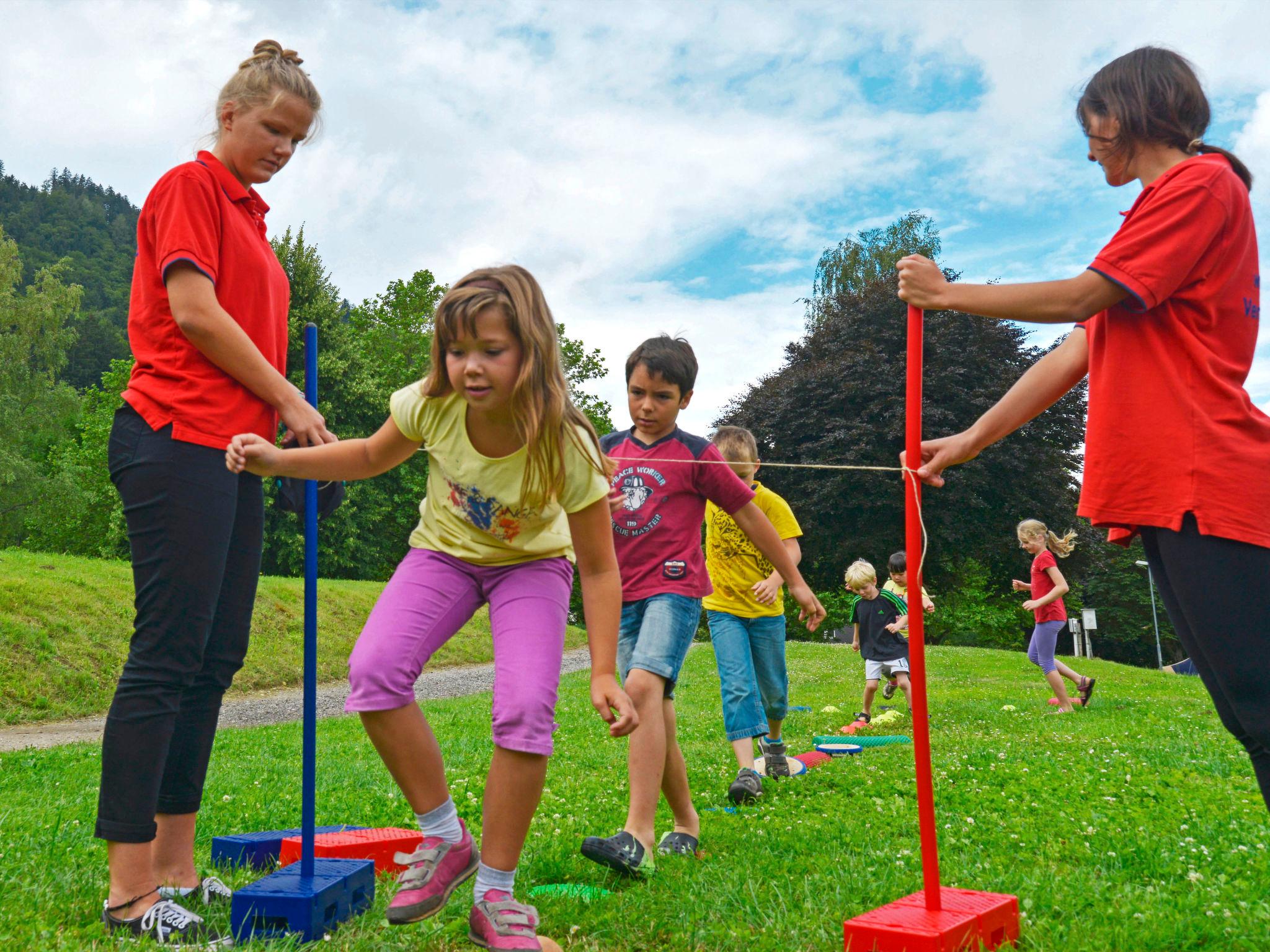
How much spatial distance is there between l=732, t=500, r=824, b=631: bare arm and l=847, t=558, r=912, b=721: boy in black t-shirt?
18.9 ft

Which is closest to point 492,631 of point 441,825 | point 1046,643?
point 441,825

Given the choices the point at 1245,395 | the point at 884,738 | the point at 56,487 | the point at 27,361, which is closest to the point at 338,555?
the point at 56,487

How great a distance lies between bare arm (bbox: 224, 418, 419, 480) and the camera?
290cm

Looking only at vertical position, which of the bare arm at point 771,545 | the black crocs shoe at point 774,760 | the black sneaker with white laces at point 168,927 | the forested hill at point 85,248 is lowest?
the black crocs shoe at point 774,760

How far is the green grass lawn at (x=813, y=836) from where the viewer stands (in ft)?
9.64

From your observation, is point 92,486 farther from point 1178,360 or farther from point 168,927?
point 1178,360

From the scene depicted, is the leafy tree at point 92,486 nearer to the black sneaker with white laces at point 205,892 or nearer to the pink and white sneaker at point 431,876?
the black sneaker with white laces at point 205,892

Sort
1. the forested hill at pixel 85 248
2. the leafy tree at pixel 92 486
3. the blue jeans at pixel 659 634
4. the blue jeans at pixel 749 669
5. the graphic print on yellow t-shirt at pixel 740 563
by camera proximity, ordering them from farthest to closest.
Answer: the forested hill at pixel 85 248 < the leafy tree at pixel 92 486 < the graphic print on yellow t-shirt at pixel 740 563 < the blue jeans at pixel 749 669 < the blue jeans at pixel 659 634

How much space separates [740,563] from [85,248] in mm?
77037

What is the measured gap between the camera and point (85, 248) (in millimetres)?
70500

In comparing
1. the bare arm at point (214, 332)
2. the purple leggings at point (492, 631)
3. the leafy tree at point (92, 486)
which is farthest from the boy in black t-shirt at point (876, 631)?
the leafy tree at point (92, 486)

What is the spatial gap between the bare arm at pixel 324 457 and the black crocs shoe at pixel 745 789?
3148 millimetres

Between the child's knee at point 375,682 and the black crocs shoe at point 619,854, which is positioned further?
the black crocs shoe at point 619,854

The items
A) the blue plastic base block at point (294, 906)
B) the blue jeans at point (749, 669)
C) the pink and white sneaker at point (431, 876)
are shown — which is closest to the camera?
the pink and white sneaker at point (431, 876)
